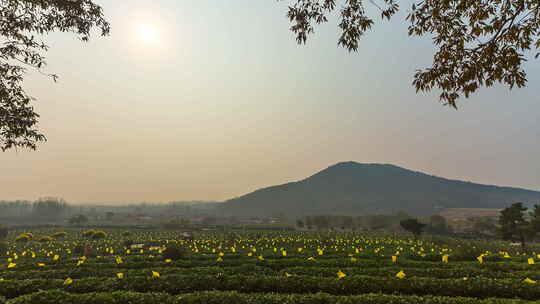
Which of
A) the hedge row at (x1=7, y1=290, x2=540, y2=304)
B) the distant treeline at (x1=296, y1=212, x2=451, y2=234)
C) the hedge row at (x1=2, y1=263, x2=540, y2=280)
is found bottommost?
the distant treeline at (x1=296, y1=212, x2=451, y2=234)

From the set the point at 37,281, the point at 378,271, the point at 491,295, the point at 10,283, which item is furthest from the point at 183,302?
the point at 491,295

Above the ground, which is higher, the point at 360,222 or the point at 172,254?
the point at 172,254

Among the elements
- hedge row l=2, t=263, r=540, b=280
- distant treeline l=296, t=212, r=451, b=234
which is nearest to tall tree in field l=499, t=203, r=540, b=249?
hedge row l=2, t=263, r=540, b=280

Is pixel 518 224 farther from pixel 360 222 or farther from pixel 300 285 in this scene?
pixel 360 222

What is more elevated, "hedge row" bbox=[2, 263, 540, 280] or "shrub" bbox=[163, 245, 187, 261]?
"hedge row" bbox=[2, 263, 540, 280]

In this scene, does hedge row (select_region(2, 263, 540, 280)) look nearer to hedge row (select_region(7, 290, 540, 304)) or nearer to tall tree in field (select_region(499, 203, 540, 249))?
hedge row (select_region(7, 290, 540, 304))

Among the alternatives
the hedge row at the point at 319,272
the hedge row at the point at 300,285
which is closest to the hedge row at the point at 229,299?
the hedge row at the point at 300,285

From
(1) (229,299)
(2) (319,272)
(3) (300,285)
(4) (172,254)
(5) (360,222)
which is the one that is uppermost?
(1) (229,299)

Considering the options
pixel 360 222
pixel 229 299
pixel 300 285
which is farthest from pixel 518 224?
pixel 360 222

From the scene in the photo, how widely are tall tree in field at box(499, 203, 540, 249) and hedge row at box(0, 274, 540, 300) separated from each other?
31.0 metres

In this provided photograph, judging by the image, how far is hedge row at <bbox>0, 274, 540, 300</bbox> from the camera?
1280 cm

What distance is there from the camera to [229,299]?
11203 mm

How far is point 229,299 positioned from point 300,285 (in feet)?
13.6

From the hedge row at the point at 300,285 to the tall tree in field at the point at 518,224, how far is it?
102 feet
